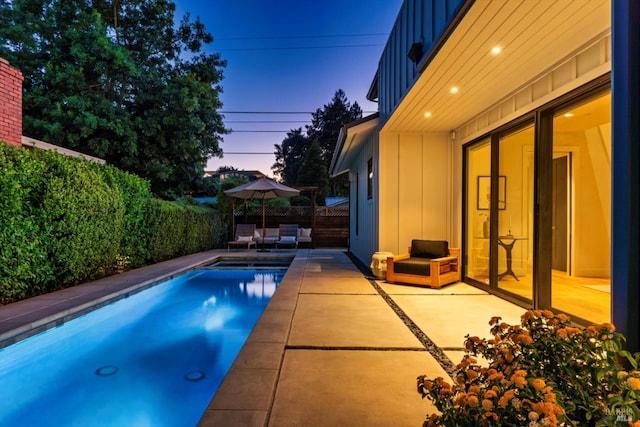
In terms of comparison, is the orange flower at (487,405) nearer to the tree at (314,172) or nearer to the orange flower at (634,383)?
the orange flower at (634,383)

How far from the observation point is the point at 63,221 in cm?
495

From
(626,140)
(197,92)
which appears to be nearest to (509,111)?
(626,140)

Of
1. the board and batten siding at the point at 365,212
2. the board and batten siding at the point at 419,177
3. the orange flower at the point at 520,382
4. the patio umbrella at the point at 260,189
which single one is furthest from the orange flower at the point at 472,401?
the patio umbrella at the point at 260,189

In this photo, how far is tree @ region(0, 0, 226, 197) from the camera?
9.93 metres

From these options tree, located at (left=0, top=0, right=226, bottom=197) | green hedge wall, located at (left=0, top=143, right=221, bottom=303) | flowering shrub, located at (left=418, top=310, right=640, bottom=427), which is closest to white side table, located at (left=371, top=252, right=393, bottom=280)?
flowering shrub, located at (left=418, top=310, right=640, bottom=427)

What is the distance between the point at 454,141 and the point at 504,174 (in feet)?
5.36

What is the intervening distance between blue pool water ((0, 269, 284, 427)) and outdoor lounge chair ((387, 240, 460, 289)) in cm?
236

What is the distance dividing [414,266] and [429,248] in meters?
0.58

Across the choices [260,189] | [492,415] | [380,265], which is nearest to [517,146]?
[380,265]

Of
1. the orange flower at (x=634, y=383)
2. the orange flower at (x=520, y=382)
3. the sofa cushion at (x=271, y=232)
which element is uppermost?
the orange flower at (x=634, y=383)

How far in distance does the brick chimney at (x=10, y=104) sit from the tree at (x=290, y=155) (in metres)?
27.4

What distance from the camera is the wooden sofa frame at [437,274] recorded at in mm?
5191

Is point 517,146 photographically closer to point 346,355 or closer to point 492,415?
point 346,355

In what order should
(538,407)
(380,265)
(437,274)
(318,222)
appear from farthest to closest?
1. (318,222)
2. (380,265)
3. (437,274)
4. (538,407)
